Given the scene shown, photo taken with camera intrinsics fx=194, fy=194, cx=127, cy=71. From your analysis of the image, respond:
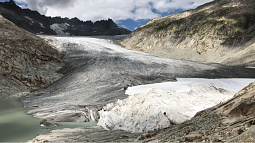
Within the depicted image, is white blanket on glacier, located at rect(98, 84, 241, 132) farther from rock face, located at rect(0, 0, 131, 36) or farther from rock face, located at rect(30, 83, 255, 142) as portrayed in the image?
rock face, located at rect(0, 0, 131, 36)

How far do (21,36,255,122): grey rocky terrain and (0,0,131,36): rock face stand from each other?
56.6 m

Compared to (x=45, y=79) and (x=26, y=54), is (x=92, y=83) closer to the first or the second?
(x=45, y=79)

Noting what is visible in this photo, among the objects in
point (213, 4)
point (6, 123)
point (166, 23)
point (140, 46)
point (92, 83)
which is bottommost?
point (6, 123)

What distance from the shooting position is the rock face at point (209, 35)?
33.2m

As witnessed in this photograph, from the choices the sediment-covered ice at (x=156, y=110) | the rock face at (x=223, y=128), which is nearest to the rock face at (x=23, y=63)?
the sediment-covered ice at (x=156, y=110)

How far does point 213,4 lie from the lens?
43.8 meters

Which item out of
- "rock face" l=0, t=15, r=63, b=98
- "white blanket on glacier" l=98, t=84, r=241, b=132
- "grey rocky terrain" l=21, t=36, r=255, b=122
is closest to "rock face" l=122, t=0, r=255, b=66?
"grey rocky terrain" l=21, t=36, r=255, b=122

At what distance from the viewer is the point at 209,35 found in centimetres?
3700

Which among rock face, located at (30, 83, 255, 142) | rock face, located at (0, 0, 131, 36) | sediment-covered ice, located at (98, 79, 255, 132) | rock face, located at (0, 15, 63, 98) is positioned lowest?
sediment-covered ice, located at (98, 79, 255, 132)

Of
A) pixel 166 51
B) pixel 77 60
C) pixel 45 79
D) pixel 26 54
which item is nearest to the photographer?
pixel 45 79

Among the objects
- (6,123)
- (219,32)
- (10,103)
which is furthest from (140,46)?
(6,123)

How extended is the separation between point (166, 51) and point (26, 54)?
1003 inches

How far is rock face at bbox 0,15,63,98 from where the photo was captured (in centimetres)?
2252

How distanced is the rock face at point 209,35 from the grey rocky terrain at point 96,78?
26.9 feet
